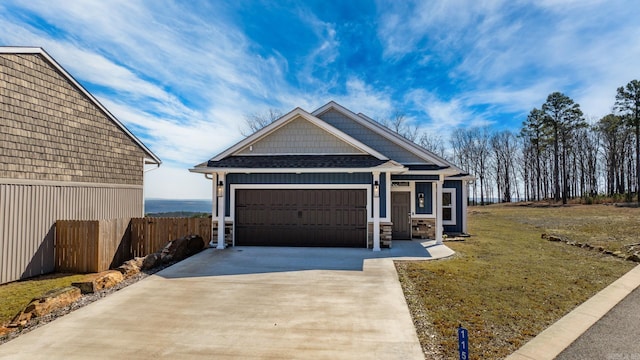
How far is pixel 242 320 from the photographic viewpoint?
539cm

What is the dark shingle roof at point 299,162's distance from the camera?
11312 mm

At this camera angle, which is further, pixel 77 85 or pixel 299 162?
pixel 299 162

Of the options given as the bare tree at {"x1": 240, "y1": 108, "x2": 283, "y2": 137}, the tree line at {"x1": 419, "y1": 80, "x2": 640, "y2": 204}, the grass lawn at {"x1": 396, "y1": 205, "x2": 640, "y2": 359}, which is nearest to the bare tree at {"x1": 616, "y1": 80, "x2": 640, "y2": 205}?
the tree line at {"x1": 419, "y1": 80, "x2": 640, "y2": 204}

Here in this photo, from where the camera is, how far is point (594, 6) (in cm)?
1043

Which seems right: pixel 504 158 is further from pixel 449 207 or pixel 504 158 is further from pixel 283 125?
pixel 283 125

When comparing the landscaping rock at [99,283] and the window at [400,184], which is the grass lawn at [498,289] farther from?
the landscaping rock at [99,283]

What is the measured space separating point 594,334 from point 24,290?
459 inches

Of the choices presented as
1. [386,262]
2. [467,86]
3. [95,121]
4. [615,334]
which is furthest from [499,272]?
[467,86]

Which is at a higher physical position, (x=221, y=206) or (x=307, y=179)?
(x=307, y=179)

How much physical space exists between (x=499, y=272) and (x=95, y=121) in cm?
1383

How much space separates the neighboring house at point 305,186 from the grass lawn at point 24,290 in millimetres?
4346

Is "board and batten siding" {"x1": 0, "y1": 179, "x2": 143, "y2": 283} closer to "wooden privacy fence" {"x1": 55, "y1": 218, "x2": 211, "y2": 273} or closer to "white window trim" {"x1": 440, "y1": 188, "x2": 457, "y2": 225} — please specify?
"wooden privacy fence" {"x1": 55, "y1": 218, "x2": 211, "y2": 273}

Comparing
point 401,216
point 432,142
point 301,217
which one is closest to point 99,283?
point 301,217

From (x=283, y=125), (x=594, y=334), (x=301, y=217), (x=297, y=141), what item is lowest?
(x=594, y=334)
